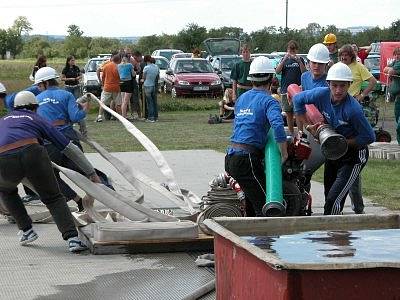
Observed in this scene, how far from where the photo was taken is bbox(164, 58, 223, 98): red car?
110 feet

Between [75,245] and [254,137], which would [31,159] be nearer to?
[75,245]

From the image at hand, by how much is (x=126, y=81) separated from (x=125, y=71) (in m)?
0.32

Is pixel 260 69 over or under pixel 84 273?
over

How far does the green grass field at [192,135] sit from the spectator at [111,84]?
0.57 m

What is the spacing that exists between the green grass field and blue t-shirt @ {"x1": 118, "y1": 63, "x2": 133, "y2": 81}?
4.23 ft

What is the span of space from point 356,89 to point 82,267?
6.19 metres

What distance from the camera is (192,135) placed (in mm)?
21234

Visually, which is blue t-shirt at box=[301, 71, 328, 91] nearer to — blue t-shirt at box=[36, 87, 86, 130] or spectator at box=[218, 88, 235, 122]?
blue t-shirt at box=[36, 87, 86, 130]

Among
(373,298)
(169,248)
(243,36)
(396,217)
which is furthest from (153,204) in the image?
(243,36)

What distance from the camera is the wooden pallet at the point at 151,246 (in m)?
8.77

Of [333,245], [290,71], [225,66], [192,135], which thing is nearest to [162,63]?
[225,66]

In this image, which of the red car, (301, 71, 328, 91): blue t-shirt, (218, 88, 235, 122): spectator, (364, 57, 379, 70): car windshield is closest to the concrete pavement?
(301, 71, 328, 91): blue t-shirt

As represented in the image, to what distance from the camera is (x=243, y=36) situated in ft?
225

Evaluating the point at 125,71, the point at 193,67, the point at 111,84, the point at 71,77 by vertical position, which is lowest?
the point at 193,67
